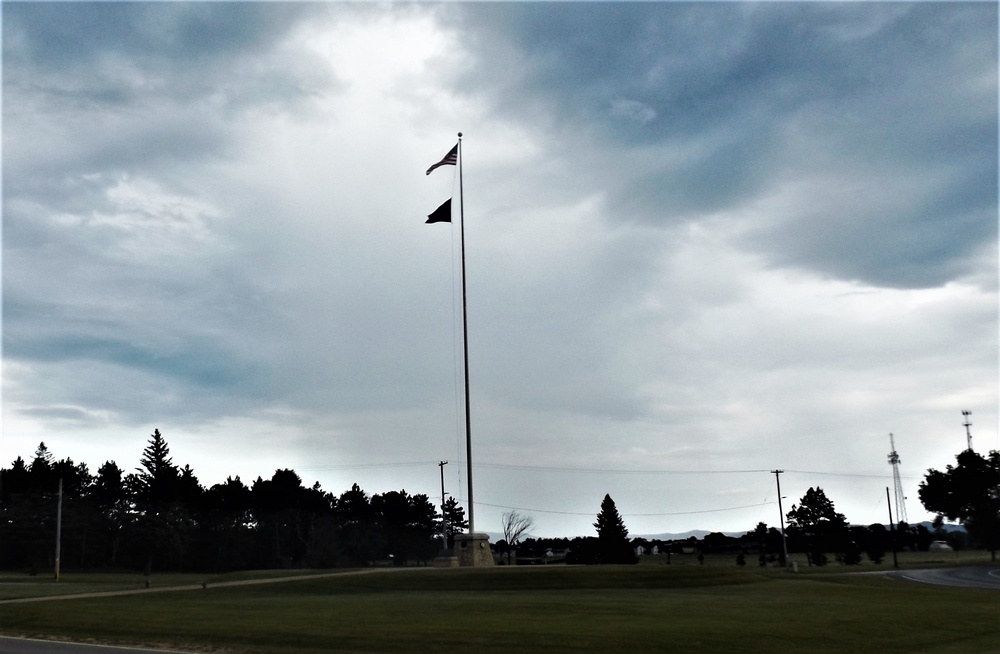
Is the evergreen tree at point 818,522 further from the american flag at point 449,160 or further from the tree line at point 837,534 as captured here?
the american flag at point 449,160

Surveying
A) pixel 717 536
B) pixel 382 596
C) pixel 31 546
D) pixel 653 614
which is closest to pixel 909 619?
pixel 653 614

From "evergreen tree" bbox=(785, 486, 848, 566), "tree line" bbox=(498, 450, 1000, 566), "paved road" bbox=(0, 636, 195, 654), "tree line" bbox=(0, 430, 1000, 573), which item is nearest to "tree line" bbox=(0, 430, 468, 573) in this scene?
"tree line" bbox=(0, 430, 1000, 573)

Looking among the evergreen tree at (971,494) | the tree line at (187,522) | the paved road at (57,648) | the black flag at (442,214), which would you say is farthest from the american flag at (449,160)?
the evergreen tree at (971,494)

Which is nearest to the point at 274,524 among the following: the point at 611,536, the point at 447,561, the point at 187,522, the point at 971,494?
the point at 187,522

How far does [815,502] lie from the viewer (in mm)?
131125

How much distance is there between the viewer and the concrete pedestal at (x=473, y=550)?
41406mm

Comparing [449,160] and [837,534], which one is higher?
[449,160]

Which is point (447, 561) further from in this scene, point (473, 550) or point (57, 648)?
point (57, 648)

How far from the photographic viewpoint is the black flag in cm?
4266

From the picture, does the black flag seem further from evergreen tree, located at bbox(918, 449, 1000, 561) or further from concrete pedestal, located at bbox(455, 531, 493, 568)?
evergreen tree, located at bbox(918, 449, 1000, 561)

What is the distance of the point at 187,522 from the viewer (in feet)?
348

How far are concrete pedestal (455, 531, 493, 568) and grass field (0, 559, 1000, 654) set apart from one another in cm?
383

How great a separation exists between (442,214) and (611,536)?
79.2 metres

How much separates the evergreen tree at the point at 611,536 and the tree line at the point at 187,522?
25.9 meters
